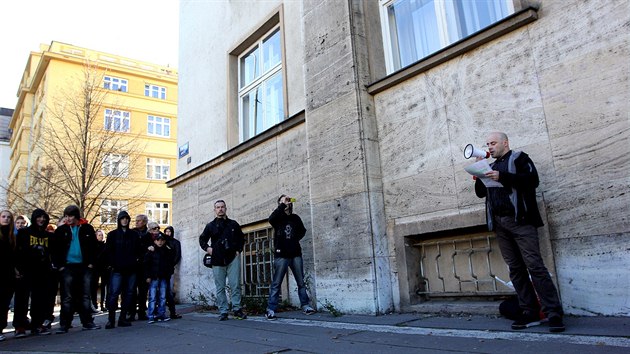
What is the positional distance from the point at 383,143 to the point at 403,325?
2.52m

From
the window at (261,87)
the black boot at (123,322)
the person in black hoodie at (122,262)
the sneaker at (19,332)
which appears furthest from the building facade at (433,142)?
the sneaker at (19,332)

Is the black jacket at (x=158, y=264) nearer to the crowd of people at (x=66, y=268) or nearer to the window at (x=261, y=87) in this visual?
the crowd of people at (x=66, y=268)

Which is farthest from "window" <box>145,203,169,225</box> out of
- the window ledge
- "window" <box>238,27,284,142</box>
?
the window ledge

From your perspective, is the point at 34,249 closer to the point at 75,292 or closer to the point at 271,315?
the point at 75,292

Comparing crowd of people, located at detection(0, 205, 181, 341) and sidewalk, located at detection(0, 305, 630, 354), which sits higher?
crowd of people, located at detection(0, 205, 181, 341)

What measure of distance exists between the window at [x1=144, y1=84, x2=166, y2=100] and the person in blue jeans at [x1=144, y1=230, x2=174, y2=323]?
98.5 feet

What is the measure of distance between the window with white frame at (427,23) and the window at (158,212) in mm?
26343

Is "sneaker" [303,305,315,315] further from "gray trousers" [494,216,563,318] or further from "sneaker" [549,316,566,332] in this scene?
"sneaker" [549,316,566,332]

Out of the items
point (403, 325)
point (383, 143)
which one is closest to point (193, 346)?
point (403, 325)

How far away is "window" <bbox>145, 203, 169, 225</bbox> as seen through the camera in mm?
30203

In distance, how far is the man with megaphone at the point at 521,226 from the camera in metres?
4.00

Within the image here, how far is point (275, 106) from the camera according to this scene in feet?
30.5

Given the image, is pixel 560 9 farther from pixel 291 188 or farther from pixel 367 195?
pixel 291 188

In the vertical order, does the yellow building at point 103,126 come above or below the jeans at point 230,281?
above
